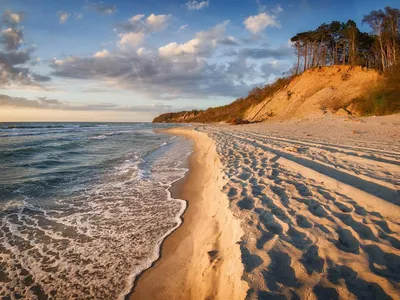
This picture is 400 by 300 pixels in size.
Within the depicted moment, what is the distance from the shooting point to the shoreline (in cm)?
228

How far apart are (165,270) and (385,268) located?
92.5 inches

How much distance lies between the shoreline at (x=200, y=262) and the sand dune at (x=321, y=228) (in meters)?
0.15

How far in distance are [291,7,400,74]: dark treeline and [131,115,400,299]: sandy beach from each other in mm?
24513

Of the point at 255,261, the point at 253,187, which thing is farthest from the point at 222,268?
the point at 253,187

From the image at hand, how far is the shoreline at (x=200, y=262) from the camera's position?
2275 mm

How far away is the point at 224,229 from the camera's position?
327cm

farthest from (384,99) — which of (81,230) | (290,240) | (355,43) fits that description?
(81,230)

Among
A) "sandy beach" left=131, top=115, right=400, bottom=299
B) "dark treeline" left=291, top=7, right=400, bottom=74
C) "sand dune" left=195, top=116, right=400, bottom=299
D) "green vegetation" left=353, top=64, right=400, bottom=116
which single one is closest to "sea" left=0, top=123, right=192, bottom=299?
"sandy beach" left=131, top=115, right=400, bottom=299

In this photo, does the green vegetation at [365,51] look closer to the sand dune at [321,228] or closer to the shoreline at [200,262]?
the sand dune at [321,228]

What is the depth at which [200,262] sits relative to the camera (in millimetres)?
2855

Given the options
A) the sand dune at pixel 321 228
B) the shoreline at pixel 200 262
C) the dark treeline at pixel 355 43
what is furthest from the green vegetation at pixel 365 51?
the shoreline at pixel 200 262

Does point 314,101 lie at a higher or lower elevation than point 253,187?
higher

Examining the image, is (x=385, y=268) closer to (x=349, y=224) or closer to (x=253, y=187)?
(x=349, y=224)

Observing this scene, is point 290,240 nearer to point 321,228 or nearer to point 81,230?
point 321,228
